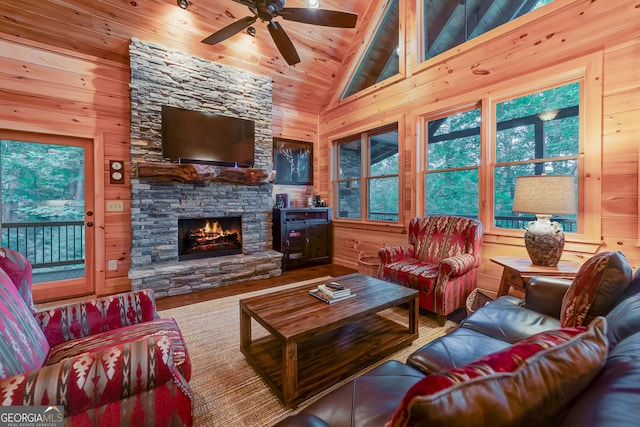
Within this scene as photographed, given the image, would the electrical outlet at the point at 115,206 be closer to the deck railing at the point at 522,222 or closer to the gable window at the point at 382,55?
the gable window at the point at 382,55

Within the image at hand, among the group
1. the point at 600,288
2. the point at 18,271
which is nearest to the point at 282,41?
the point at 18,271

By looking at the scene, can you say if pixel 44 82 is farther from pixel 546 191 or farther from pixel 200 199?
pixel 546 191

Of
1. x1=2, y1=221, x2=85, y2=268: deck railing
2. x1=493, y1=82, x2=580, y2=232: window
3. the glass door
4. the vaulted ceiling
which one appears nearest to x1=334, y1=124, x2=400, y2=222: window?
the vaulted ceiling

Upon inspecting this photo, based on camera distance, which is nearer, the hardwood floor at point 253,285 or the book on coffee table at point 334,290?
the book on coffee table at point 334,290

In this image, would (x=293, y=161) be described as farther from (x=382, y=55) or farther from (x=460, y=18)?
(x=460, y=18)

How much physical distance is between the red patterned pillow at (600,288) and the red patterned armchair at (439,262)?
3.85 feet

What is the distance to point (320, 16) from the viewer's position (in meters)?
2.54

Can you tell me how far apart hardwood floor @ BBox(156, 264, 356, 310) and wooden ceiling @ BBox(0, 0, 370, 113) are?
315 centimetres

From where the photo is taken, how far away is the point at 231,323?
2.61 meters

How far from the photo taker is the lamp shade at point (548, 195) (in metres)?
2.07

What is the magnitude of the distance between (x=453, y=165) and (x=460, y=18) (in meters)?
1.86

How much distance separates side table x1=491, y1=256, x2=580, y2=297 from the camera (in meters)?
2.12

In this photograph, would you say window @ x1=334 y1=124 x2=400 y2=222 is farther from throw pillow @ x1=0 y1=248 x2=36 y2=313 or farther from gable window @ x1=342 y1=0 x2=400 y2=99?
throw pillow @ x1=0 y1=248 x2=36 y2=313

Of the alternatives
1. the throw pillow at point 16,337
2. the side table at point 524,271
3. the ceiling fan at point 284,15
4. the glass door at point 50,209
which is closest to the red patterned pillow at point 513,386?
the throw pillow at point 16,337
